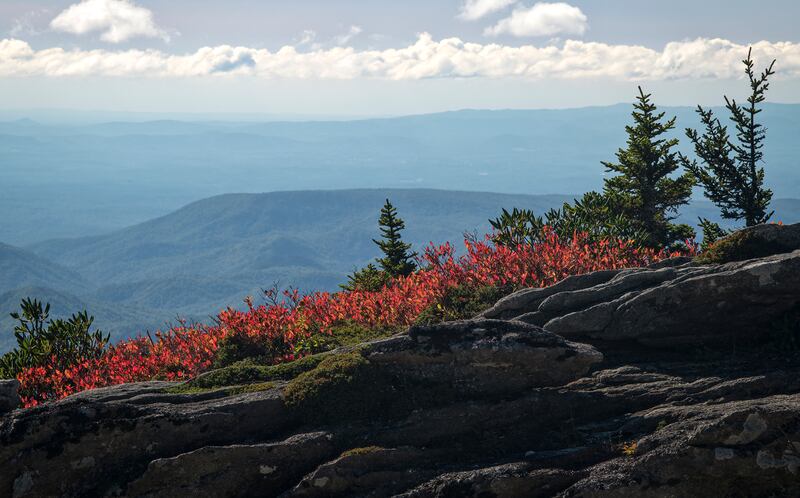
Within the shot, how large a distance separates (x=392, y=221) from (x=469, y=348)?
17746mm

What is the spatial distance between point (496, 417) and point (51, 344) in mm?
13538

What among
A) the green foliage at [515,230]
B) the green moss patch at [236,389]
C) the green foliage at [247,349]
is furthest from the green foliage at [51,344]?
the green foliage at [515,230]

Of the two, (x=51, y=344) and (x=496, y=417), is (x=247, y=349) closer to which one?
(x=51, y=344)

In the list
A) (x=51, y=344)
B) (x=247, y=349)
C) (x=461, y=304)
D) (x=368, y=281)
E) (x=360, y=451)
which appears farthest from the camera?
(x=368, y=281)

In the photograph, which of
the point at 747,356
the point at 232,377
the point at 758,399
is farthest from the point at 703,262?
the point at 232,377

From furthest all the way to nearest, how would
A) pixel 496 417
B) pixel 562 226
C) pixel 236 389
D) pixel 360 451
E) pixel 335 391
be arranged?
pixel 562 226 < pixel 236 389 < pixel 335 391 < pixel 496 417 < pixel 360 451

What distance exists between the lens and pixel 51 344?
18609mm

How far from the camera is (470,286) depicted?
16859 millimetres

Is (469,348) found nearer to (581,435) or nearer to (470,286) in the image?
(581,435)

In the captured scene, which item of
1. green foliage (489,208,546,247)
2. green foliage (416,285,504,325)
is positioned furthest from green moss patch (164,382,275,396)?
green foliage (489,208,546,247)

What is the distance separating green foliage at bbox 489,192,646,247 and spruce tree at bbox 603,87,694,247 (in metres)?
3.28

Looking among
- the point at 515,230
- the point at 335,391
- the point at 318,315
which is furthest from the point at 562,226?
the point at 335,391

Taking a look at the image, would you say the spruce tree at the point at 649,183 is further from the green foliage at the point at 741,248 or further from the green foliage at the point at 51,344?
the green foliage at the point at 51,344

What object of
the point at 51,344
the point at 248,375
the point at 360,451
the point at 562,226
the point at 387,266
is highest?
the point at 562,226
